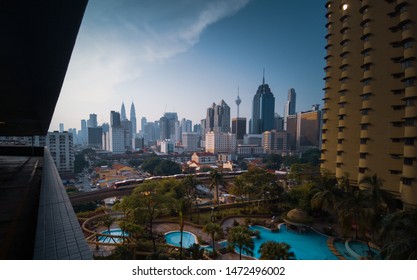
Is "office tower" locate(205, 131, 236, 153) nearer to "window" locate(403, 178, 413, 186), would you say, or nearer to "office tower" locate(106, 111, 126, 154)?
"office tower" locate(106, 111, 126, 154)

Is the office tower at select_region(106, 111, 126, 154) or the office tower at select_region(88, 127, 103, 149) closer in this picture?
Answer: the office tower at select_region(106, 111, 126, 154)

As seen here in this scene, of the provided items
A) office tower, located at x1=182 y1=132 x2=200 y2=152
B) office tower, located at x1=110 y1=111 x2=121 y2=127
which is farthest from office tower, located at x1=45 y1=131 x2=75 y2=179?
office tower, located at x1=110 y1=111 x2=121 y2=127

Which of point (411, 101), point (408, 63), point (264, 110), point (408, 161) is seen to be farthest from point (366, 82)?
point (264, 110)

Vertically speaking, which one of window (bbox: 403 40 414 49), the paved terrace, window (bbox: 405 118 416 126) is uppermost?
window (bbox: 403 40 414 49)

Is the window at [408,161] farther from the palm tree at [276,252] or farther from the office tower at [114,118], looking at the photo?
the office tower at [114,118]

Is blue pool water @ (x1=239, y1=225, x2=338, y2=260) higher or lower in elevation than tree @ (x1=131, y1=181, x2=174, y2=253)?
lower

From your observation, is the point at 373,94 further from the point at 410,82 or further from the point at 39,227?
the point at 39,227
